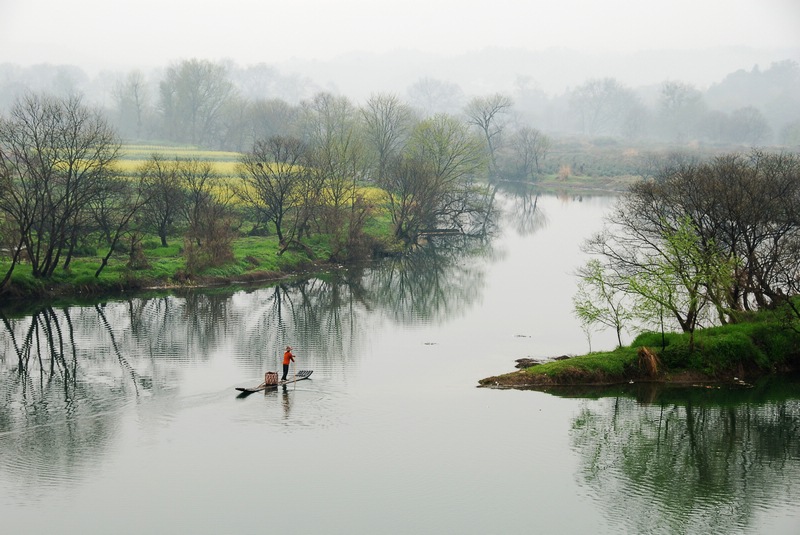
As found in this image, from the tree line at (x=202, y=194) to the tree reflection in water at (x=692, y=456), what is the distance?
39.0 meters

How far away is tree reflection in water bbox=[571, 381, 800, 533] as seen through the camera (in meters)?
27.5

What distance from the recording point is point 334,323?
5450 centimetres

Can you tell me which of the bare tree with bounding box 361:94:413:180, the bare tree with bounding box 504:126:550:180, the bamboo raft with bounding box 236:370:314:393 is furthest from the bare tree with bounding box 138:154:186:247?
the bare tree with bounding box 504:126:550:180

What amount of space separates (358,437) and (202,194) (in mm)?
46030

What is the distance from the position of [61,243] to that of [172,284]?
8.09 meters

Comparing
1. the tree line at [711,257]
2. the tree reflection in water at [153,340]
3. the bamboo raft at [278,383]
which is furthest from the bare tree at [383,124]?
the bamboo raft at [278,383]

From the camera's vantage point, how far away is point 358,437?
3297 cm

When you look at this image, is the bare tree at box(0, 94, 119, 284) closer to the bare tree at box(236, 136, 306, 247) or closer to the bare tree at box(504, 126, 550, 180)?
the bare tree at box(236, 136, 306, 247)

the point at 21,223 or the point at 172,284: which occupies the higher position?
the point at 21,223

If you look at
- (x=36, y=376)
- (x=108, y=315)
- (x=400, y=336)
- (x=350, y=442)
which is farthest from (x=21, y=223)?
(x=350, y=442)

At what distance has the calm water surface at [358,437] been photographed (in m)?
26.9

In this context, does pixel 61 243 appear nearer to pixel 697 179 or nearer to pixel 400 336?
pixel 400 336

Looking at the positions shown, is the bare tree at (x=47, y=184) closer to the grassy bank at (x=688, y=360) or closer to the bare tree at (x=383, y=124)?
the grassy bank at (x=688, y=360)

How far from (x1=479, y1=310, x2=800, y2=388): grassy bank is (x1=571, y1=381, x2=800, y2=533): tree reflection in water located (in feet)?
4.66
